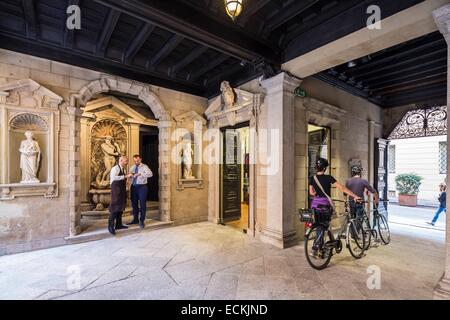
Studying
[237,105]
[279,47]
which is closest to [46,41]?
[237,105]

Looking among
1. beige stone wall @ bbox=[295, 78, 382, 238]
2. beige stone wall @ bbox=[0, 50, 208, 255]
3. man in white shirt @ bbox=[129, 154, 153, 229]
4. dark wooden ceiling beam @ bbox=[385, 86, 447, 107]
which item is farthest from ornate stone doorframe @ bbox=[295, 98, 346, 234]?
beige stone wall @ bbox=[0, 50, 208, 255]

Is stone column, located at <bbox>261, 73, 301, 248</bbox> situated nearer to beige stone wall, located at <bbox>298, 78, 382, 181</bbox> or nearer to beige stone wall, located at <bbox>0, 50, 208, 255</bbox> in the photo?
beige stone wall, located at <bbox>298, 78, 382, 181</bbox>

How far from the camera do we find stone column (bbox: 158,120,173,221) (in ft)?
16.7

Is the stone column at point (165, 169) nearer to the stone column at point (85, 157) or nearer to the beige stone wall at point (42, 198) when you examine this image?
the beige stone wall at point (42, 198)

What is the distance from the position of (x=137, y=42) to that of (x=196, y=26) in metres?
1.51

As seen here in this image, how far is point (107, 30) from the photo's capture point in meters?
3.50

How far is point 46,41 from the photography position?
3.65 meters

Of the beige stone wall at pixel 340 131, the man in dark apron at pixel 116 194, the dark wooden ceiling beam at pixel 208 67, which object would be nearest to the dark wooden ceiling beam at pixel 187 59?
the dark wooden ceiling beam at pixel 208 67

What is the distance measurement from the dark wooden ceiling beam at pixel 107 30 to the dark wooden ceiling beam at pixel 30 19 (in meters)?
0.86

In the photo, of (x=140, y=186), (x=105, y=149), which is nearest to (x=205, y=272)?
(x=140, y=186)

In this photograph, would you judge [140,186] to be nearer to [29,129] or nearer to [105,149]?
[29,129]

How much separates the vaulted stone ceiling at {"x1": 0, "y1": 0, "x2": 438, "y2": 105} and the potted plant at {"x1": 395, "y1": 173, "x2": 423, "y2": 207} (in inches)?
380

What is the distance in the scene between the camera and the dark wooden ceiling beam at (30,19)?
2.94m
